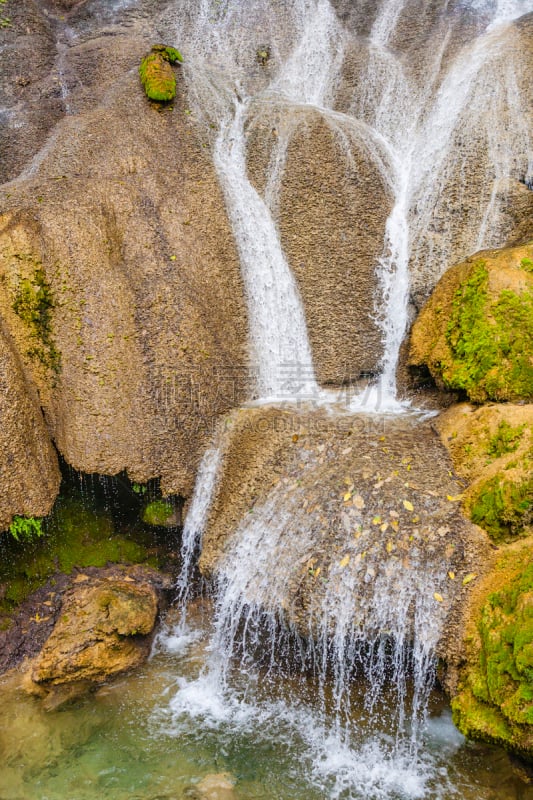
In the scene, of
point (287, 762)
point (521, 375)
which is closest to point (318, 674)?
point (287, 762)

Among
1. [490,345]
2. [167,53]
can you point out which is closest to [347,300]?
[490,345]

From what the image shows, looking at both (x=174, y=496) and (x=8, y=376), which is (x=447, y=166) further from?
(x=8, y=376)

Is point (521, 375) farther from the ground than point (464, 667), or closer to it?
farther from the ground

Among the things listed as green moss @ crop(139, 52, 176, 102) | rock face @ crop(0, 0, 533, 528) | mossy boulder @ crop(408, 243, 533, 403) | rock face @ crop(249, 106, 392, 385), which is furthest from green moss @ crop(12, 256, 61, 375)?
mossy boulder @ crop(408, 243, 533, 403)

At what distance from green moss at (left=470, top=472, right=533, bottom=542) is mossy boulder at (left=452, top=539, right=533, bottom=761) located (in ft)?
0.68

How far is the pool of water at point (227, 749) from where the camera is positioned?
4.91 metres

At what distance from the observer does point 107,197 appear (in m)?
7.88

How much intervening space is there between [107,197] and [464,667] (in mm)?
7394

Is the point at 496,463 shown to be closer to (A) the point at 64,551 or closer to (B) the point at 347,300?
(B) the point at 347,300

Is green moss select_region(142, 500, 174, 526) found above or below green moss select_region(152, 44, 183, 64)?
below

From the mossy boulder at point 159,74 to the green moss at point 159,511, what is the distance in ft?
23.8

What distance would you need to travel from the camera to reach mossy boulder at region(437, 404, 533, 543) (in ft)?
16.8

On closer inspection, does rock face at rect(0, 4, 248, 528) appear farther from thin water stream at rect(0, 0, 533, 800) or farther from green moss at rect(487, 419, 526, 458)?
green moss at rect(487, 419, 526, 458)

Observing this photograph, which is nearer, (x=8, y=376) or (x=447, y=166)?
(x=8, y=376)
